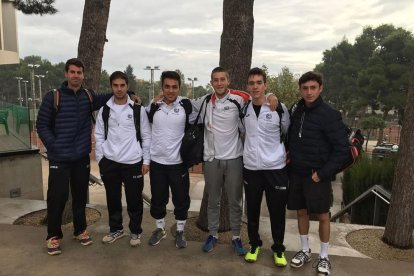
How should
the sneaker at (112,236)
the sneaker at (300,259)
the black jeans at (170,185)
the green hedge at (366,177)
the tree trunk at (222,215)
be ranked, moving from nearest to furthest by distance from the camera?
the sneaker at (300,259), the black jeans at (170,185), the sneaker at (112,236), the tree trunk at (222,215), the green hedge at (366,177)

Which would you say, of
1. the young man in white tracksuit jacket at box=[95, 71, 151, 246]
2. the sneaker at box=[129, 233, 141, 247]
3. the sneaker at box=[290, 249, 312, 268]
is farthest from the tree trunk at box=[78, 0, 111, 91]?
the sneaker at box=[290, 249, 312, 268]

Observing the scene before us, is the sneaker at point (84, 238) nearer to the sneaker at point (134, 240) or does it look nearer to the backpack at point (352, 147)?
the sneaker at point (134, 240)

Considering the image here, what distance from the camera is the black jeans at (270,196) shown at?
3.40m

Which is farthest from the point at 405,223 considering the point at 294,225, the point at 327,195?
the point at 327,195

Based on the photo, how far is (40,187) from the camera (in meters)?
9.03

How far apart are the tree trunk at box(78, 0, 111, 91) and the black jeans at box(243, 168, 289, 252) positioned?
2.78 m

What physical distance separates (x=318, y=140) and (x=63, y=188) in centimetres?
257

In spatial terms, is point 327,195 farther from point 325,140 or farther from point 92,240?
point 92,240

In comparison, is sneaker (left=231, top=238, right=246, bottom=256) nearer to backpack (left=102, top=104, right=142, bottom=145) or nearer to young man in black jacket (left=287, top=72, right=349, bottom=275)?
young man in black jacket (left=287, top=72, right=349, bottom=275)

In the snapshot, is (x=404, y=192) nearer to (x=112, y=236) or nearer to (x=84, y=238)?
(x=112, y=236)

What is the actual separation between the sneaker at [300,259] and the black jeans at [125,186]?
167 cm

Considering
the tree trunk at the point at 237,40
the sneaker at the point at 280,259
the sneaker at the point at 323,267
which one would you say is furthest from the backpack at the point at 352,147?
the tree trunk at the point at 237,40

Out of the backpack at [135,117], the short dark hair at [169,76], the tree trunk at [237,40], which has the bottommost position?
the backpack at [135,117]

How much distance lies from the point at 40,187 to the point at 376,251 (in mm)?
7814
